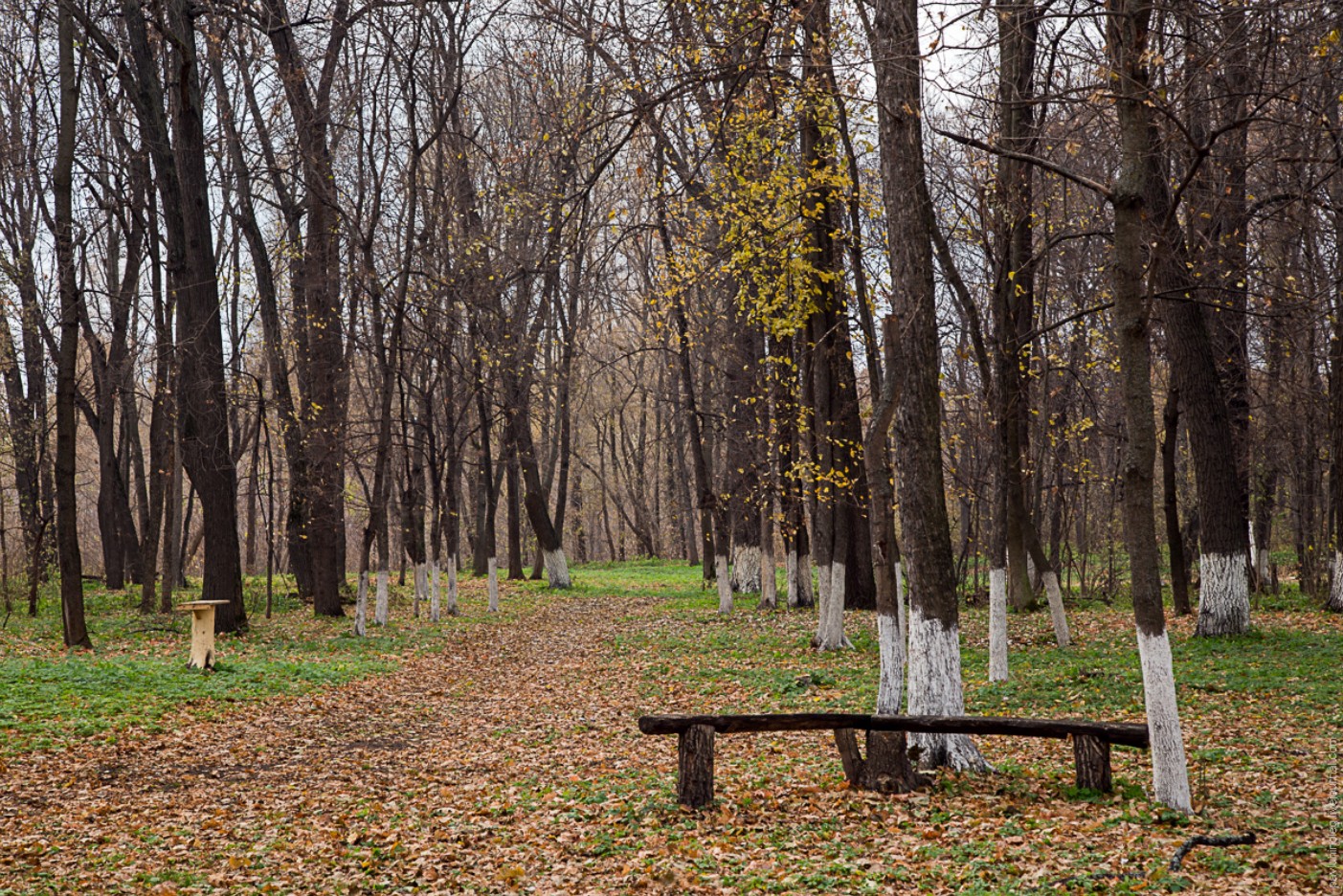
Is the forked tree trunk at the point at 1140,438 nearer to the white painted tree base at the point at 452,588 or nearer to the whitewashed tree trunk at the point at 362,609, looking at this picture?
the whitewashed tree trunk at the point at 362,609

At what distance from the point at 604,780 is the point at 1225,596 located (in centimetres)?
938

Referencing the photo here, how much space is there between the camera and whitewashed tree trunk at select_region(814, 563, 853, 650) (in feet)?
45.8

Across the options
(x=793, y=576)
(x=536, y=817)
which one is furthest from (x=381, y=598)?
(x=536, y=817)

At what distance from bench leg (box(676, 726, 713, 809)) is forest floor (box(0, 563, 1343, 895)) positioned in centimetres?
18

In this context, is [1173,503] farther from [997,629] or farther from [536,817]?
[536,817]

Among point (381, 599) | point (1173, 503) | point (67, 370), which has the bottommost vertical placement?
point (381, 599)

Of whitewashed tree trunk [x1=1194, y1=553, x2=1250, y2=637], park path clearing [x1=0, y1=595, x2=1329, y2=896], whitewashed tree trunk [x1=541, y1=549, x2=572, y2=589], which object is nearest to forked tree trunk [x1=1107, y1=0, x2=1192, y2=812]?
park path clearing [x1=0, y1=595, x2=1329, y2=896]

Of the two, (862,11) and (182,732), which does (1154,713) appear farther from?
(182,732)

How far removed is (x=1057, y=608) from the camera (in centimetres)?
1295

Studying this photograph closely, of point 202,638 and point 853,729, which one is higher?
point 202,638

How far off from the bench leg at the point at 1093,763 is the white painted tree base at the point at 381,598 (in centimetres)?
1468

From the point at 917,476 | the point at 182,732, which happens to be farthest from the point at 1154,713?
the point at 182,732

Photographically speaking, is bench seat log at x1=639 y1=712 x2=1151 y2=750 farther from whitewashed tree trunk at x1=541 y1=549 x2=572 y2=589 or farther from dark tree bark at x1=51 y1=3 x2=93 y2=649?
whitewashed tree trunk at x1=541 y1=549 x2=572 y2=589

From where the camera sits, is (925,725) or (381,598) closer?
(925,725)
